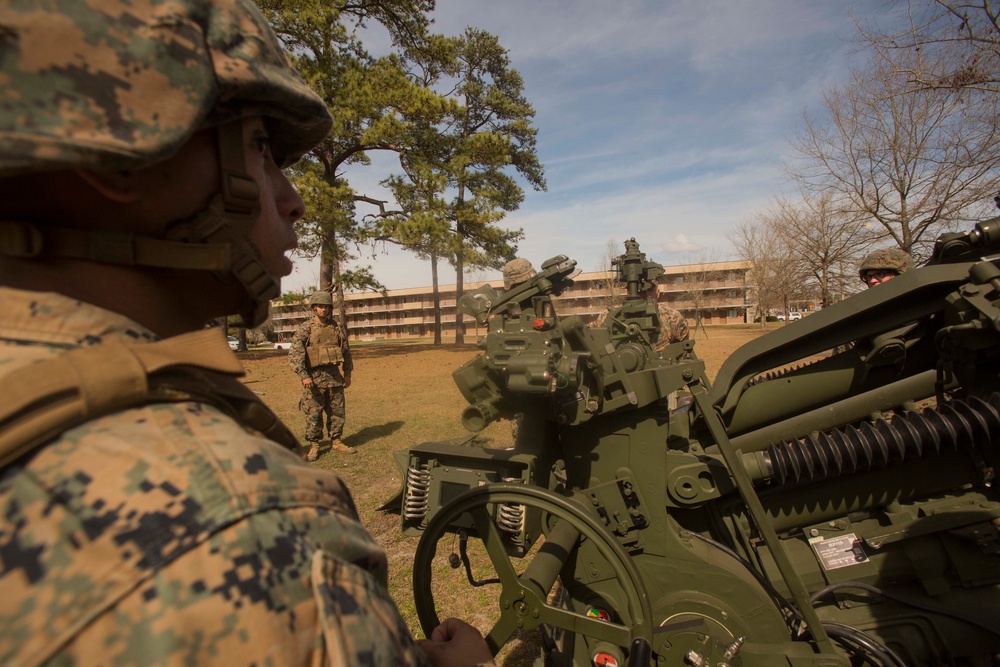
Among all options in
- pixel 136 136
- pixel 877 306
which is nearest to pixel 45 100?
pixel 136 136

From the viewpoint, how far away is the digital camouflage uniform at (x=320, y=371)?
326 inches

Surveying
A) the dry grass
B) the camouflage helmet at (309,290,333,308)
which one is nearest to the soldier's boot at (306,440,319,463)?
the dry grass

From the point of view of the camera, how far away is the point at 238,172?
3.20 ft

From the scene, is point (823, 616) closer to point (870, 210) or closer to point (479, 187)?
point (870, 210)

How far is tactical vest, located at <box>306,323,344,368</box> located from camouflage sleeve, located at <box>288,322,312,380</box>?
0.07 metres

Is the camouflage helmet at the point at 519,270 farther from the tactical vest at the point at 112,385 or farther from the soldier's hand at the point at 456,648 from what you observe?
the tactical vest at the point at 112,385

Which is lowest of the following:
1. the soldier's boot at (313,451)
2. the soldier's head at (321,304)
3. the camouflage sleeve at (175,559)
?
the soldier's boot at (313,451)

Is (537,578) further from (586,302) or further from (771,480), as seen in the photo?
A: (586,302)

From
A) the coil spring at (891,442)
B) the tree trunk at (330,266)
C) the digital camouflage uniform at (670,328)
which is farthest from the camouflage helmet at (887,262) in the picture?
the tree trunk at (330,266)

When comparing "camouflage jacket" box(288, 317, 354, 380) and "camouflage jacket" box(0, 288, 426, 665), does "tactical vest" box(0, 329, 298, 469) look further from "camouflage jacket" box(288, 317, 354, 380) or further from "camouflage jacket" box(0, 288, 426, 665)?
"camouflage jacket" box(288, 317, 354, 380)

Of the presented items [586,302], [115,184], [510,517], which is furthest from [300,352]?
[586,302]

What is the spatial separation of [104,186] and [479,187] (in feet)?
71.8

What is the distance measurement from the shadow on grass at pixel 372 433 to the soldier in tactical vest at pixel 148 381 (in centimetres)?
860

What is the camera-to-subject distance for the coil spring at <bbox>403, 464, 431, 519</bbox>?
289cm
